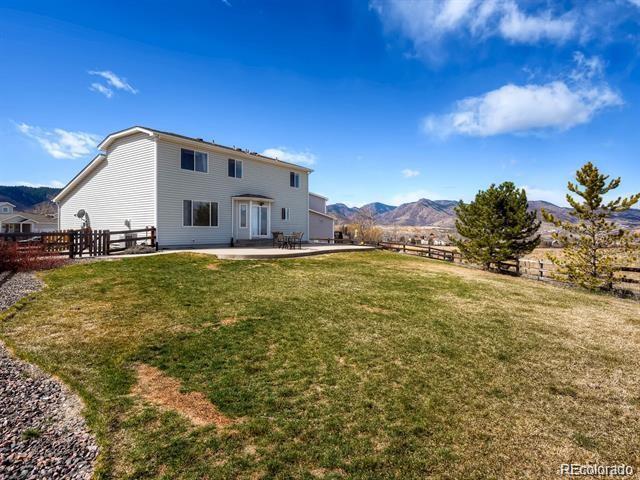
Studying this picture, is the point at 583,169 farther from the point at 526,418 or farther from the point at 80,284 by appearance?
the point at 80,284

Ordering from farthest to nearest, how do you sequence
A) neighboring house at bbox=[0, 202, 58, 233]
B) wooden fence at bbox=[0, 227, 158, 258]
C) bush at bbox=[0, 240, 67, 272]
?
1. neighboring house at bbox=[0, 202, 58, 233]
2. wooden fence at bbox=[0, 227, 158, 258]
3. bush at bbox=[0, 240, 67, 272]

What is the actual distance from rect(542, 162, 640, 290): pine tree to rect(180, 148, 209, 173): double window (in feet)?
61.1

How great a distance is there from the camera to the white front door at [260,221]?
2152cm

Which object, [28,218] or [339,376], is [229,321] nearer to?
[339,376]

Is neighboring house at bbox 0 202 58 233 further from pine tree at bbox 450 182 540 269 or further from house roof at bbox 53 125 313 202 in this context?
pine tree at bbox 450 182 540 269

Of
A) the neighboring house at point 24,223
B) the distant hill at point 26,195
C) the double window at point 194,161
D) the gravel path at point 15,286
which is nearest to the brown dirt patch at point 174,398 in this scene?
the gravel path at point 15,286

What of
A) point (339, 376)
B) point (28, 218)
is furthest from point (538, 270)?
point (28, 218)

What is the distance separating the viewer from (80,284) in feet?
30.6

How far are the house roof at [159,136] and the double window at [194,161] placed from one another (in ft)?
2.19

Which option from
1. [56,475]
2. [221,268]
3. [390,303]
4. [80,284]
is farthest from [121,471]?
[221,268]

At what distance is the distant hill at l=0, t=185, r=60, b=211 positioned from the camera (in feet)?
434

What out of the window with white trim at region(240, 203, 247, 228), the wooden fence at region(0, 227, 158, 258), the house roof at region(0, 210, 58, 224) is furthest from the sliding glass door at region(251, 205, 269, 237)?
the house roof at region(0, 210, 58, 224)

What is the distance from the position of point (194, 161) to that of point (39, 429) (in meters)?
17.1

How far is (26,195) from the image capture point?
14038cm
